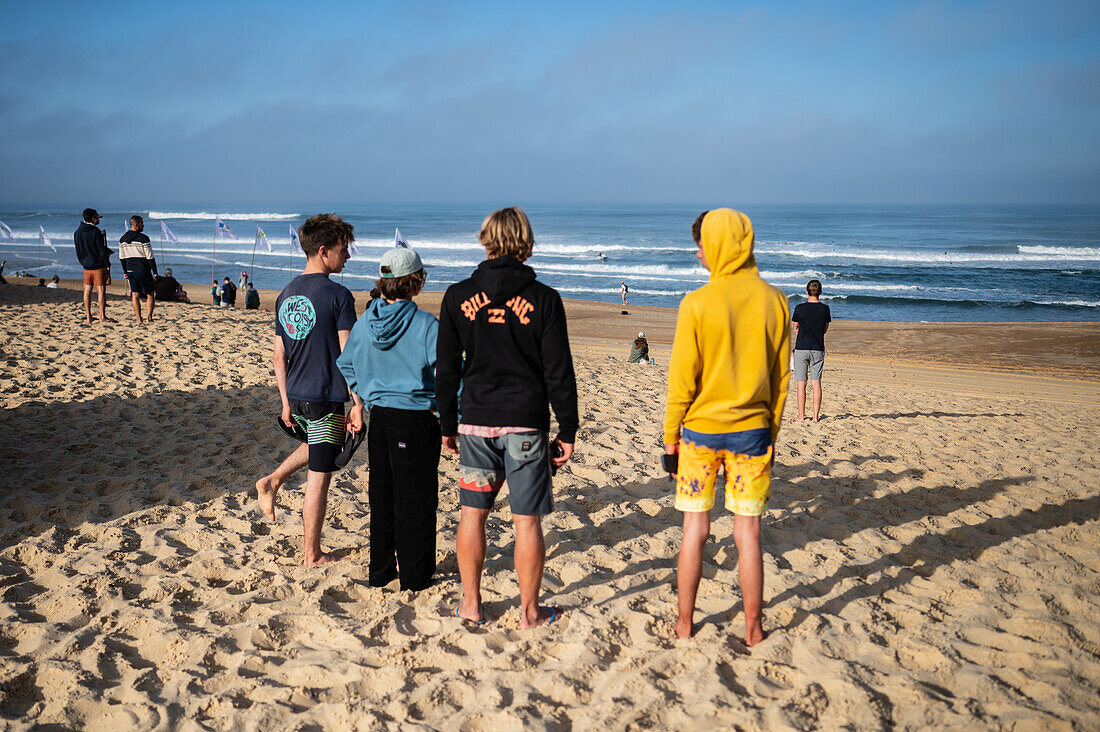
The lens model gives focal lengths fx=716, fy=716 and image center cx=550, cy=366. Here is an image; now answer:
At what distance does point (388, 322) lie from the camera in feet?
9.86

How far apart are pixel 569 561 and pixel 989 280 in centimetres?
3417

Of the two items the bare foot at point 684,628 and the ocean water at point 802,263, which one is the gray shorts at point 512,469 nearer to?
the bare foot at point 684,628

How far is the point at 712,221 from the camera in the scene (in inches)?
108

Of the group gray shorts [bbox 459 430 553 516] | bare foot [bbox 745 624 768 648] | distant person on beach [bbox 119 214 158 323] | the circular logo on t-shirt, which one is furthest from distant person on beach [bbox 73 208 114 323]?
bare foot [bbox 745 624 768 648]

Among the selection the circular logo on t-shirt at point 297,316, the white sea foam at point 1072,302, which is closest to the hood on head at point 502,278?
the circular logo on t-shirt at point 297,316

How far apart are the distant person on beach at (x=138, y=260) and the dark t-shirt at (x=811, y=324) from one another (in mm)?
8197

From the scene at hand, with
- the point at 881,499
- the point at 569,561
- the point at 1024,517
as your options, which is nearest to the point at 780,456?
the point at 881,499

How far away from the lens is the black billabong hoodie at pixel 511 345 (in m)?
2.72

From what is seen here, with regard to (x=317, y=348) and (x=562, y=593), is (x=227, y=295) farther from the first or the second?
(x=562, y=593)

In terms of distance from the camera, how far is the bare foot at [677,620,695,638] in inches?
117

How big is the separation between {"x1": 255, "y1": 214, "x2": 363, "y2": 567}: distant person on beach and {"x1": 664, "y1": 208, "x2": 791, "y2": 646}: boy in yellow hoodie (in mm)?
1537

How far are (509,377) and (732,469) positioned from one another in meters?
0.93

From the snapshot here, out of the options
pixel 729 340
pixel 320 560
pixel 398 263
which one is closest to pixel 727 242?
pixel 729 340

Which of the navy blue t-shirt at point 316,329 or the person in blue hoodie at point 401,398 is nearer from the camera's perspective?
the person in blue hoodie at point 401,398
